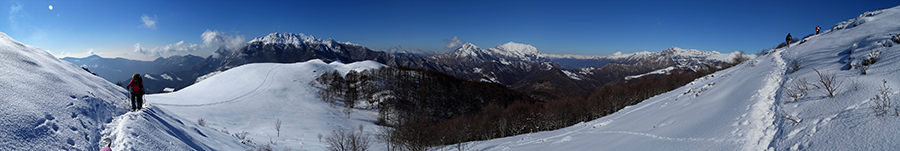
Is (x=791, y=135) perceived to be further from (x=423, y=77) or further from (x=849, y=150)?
(x=423, y=77)

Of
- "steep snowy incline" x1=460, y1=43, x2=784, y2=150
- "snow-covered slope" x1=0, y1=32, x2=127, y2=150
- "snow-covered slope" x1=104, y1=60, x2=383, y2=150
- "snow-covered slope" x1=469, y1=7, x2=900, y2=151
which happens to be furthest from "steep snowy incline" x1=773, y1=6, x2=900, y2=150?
"snow-covered slope" x1=104, y1=60, x2=383, y2=150

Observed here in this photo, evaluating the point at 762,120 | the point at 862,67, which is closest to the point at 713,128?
the point at 762,120

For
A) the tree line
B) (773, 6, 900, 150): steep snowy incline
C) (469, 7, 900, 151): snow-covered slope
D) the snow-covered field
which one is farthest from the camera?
the tree line

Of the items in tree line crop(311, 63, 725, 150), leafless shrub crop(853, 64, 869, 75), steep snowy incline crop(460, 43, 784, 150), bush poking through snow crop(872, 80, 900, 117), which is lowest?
tree line crop(311, 63, 725, 150)

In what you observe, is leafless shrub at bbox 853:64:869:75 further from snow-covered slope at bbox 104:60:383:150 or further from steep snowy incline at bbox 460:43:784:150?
snow-covered slope at bbox 104:60:383:150

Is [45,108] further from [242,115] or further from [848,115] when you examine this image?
[242,115]

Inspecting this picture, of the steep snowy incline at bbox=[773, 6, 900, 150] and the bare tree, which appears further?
the bare tree

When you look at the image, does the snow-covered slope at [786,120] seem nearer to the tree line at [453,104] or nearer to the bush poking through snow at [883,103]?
the bush poking through snow at [883,103]
